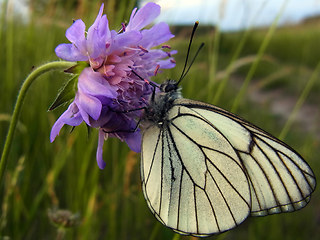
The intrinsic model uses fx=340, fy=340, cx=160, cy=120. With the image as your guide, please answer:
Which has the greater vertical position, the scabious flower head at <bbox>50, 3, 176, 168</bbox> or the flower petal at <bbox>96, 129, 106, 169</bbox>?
the scabious flower head at <bbox>50, 3, 176, 168</bbox>

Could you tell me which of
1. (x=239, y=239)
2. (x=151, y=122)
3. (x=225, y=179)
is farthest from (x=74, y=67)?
(x=239, y=239)

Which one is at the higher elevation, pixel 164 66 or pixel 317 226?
pixel 164 66

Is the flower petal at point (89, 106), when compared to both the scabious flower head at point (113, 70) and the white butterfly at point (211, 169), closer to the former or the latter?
the scabious flower head at point (113, 70)

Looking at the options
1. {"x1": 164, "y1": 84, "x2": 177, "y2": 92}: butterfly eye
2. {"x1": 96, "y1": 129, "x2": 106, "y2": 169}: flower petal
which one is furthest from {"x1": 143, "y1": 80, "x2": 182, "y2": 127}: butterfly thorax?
{"x1": 96, "y1": 129, "x2": 106, "y2": 169}: flower petal

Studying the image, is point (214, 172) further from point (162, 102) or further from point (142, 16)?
point (142, 16)

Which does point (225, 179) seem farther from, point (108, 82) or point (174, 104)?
point (108, 82)

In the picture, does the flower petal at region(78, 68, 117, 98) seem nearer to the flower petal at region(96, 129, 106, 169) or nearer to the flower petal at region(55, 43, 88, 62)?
the flower petal at region(55, 43, 88, 62)
